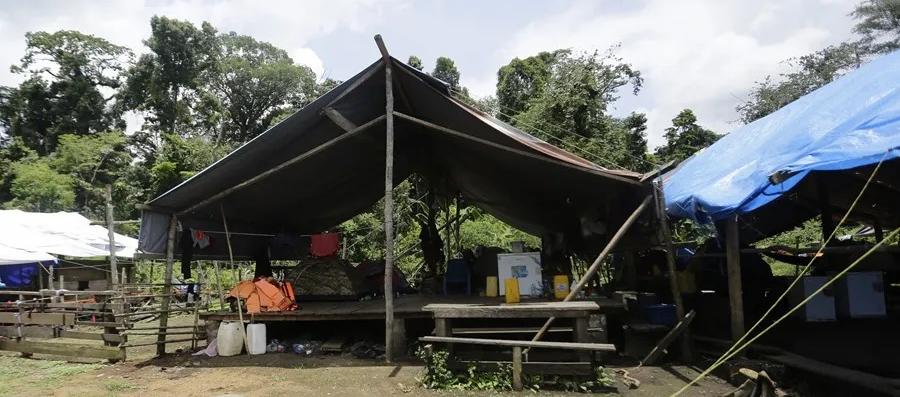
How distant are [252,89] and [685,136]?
2804 cm

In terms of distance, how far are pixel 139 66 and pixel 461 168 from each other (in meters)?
34.7

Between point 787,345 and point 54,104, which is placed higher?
point 54,104

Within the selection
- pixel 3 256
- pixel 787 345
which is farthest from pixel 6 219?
pixel 787 345

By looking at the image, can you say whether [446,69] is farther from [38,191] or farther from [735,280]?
[735,280]

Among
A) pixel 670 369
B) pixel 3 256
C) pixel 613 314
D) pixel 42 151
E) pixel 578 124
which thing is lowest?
pixel 670 369

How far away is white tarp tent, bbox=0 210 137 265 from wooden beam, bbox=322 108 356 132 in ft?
39.4

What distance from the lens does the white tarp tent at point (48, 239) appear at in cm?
1417

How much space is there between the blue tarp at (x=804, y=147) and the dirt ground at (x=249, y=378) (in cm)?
188

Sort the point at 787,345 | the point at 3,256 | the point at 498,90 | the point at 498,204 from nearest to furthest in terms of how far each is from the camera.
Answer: the point at 787,345, the point at 498,204, the point at 3,256, the point at 498,90

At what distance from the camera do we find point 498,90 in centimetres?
2472

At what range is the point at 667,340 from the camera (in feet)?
20.3

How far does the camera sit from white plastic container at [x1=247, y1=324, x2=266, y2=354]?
7395 millimetres

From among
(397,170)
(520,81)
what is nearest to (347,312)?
(397,170)

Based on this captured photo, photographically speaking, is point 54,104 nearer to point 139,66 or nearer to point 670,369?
point 139,66
